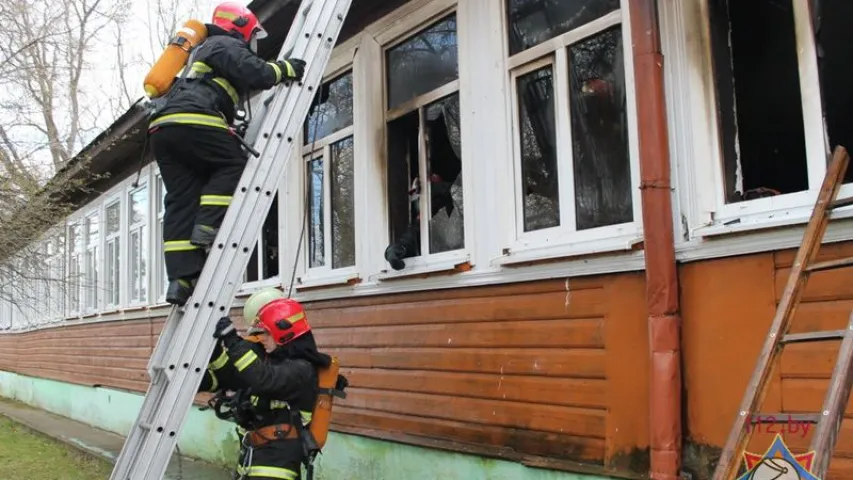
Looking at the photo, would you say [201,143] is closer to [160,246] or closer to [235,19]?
[235,19]

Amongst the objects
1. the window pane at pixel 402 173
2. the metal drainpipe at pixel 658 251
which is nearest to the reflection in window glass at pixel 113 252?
the window pane at pixel 402 173

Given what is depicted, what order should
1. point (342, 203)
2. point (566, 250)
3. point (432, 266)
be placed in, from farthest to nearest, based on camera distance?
point (342, 203)
point (432, 266)
point (566, 250)

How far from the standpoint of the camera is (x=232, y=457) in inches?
308

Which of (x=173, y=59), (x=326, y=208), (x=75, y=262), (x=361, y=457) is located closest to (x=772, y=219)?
(x=173, y=59)

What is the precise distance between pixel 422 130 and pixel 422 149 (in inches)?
5.7

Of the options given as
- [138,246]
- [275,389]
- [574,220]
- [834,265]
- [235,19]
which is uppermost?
[235,19]

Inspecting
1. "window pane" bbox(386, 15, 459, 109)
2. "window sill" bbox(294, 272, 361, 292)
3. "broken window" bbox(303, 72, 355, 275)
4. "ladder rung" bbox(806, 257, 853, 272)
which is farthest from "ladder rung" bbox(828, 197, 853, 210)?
"broken window" bbox(303, 72, 355, 275)

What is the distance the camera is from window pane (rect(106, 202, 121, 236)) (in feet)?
42.9

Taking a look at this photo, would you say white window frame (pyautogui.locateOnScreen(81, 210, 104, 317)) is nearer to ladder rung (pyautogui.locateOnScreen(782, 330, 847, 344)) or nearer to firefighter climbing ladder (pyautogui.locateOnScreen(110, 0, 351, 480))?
firefighter climbing ladder (pyautogui.locateOnScreen(110, 0, 351, 480))

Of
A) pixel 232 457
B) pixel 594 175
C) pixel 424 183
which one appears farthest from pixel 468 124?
pixel 232 457

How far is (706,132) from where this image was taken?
3564mm

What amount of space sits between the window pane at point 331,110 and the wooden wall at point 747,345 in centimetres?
377

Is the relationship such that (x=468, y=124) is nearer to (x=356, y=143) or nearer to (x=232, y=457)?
(x=356, y=143)

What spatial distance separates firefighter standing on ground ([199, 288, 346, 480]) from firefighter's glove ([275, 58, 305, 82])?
105 centimetres
